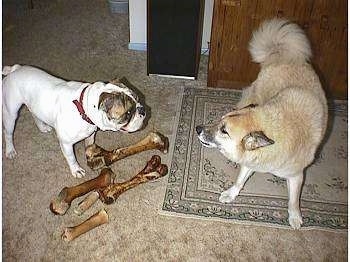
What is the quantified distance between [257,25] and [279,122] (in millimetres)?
924

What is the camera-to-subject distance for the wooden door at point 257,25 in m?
2.05

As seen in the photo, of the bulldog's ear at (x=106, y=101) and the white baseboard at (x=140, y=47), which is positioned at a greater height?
the bulldog's ear at (x=106, y=101)

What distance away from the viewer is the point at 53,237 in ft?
5.19

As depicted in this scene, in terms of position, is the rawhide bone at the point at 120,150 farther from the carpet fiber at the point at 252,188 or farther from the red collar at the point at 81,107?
the red collar at the point at 81,107

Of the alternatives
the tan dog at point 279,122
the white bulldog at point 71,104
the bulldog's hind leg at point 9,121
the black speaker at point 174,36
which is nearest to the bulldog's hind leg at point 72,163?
the white bulldog at point 71,104

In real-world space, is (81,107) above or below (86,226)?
above

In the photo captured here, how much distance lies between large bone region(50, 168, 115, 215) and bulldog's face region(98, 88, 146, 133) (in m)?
0.33

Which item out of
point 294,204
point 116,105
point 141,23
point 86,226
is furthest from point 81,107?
point 141,23

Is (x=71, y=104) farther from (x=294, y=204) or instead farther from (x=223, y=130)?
(x=294, y=204)

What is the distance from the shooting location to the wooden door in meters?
2.05

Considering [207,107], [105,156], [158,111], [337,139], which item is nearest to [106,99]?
[105,156]

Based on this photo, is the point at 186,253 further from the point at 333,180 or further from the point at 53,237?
the point at 333,180

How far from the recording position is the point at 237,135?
1.36 meters

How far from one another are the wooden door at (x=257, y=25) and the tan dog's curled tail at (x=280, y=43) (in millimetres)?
248
